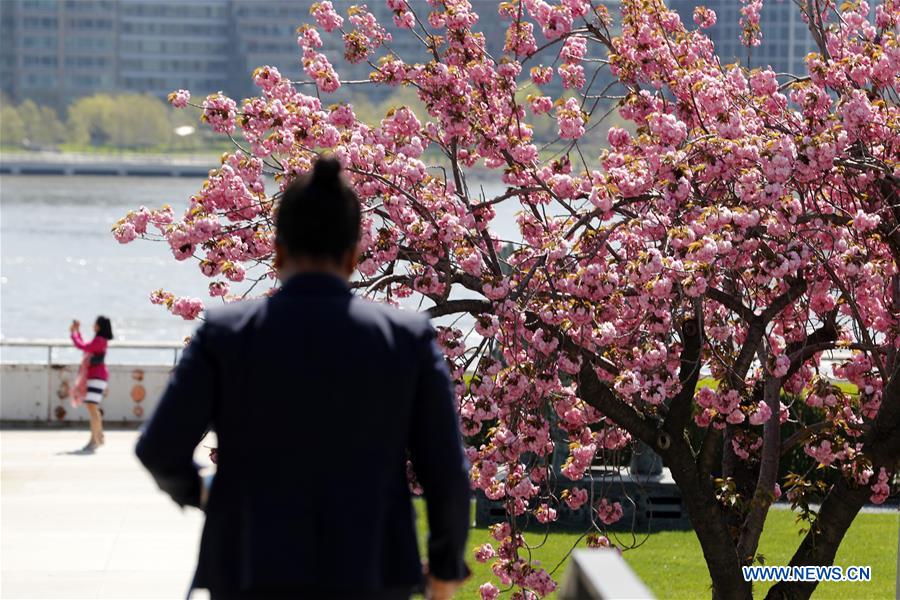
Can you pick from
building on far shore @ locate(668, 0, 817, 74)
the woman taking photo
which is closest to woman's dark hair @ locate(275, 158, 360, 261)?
the woman taking photo

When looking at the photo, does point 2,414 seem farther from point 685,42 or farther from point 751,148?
point 751,148

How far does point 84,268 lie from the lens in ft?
237

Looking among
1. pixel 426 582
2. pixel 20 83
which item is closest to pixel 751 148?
pixel 426 582

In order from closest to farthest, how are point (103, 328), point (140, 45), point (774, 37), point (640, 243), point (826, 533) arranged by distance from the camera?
1. point (640, 243)
2. point (826, 533)
3. point (103, 328)
4. point (774, 37)
5. point (140, 45)

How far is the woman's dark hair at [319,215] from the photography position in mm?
3572

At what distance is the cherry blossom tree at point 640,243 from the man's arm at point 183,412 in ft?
10.6

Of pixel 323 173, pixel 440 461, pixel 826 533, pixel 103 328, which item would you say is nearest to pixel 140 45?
pixel 103 328

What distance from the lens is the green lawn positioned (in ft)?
35.1

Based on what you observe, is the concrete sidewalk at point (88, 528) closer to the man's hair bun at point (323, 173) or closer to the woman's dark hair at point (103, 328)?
the woman's dark hair at point (103, 328)

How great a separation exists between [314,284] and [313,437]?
0.34 metres

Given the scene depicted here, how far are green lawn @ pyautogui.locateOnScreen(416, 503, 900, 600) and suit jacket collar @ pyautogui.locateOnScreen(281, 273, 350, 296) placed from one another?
23.0 ft

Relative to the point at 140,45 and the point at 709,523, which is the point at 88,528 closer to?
the point at 709,523

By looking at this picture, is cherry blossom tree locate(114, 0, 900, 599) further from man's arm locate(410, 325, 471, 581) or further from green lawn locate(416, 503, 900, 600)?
man's arm locate(410, 325, 471, 581)

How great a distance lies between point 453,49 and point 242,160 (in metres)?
1.18
